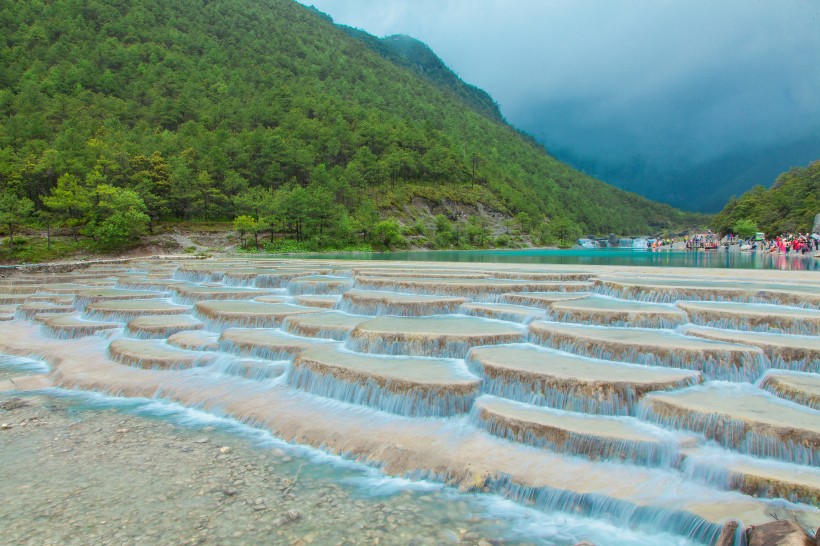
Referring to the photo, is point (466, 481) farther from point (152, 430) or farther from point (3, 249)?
point (3, 249)

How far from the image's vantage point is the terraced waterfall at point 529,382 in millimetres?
6570

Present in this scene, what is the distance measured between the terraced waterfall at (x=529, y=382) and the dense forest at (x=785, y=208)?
267 ft

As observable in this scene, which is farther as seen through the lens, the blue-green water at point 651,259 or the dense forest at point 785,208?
the dense forest at point 785,208

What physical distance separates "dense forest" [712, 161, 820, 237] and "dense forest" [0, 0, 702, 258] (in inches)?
1579

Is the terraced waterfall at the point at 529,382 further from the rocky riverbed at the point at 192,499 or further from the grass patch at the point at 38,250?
the grass patch at the point at 38,250

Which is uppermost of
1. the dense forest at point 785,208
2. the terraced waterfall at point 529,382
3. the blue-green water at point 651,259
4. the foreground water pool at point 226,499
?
the dense forest at point 785,208

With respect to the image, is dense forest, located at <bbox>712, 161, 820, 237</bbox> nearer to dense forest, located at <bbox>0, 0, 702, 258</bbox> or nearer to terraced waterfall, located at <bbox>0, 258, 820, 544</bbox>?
dense forest, located at <bbox>0, 0, 702, 258</bbox>

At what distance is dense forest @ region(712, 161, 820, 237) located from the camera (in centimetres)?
8181

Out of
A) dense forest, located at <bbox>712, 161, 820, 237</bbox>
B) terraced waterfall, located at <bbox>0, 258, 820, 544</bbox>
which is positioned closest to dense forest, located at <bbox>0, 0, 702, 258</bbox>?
dense forest, located at <bbox>712, 161, 820, 237</bbox>

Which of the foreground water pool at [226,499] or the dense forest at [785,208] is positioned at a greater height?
the dense forest at [785,208]

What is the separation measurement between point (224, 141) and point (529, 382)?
93508 millimetres

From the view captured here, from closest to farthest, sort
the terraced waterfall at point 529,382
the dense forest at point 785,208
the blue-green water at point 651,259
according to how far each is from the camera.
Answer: the terraced waterfall at point 529,382 < the blue-green water at point 651,259 < the dense forest at point 785,208

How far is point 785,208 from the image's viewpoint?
93.9 metres

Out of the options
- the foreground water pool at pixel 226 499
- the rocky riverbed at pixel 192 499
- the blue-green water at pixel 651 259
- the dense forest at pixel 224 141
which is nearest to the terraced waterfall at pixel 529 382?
the foreground water pool at pixel 226 499
